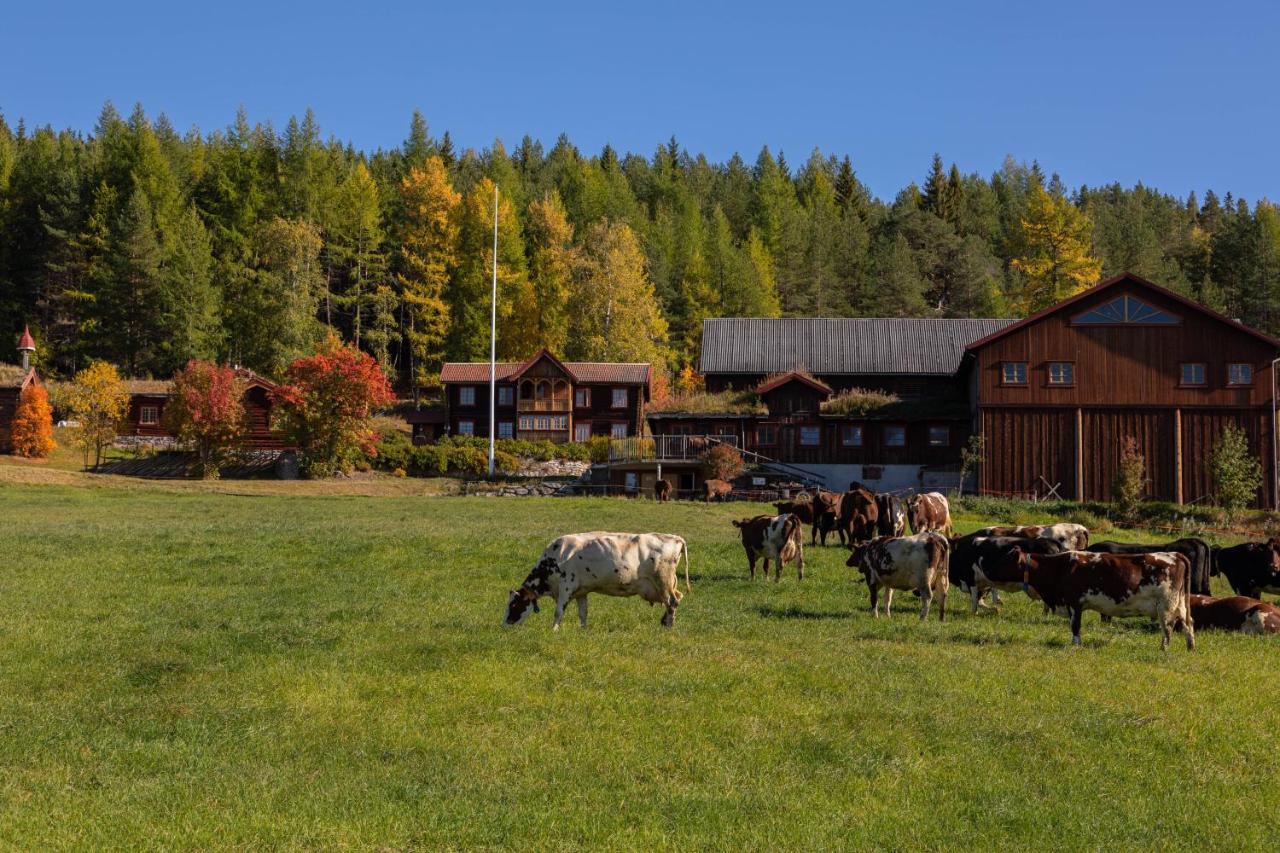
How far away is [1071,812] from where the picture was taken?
8.38 meters

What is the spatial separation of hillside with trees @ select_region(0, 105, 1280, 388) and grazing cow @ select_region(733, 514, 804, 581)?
197 feet

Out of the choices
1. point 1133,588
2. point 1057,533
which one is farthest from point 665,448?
point 1133,588

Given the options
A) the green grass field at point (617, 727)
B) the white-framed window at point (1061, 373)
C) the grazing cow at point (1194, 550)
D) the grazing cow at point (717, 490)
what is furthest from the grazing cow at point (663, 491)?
the green grass field at point (617, 727)

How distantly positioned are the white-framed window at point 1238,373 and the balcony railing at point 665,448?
2361 centimetres

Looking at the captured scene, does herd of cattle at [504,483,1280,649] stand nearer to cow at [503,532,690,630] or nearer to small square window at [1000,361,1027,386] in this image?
cow at [503,532,690,630]

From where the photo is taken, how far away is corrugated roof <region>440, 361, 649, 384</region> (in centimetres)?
7312

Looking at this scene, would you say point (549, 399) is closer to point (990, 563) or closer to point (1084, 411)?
point (1084, 411)

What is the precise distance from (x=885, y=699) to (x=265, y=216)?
99.2 meters

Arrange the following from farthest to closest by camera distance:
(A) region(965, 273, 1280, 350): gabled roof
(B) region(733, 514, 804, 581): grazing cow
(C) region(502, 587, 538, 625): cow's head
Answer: (A) region(965, 273, 1280, 350): gabled roof
(B) region(733, 514, 804, 581): grazing cow
(C) region(502, 587, 538, 625): cow's head

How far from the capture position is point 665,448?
187 feet

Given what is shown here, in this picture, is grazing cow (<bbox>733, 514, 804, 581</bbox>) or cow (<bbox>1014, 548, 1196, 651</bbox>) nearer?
cow (<bbox>1014, 548, 1196, 651</bbox>)

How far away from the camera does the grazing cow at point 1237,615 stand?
635 inches

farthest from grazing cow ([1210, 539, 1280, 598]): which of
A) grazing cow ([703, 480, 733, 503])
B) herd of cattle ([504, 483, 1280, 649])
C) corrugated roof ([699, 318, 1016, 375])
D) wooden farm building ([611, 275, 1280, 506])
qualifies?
corrugated roof ([699, 318, 1016, 375])

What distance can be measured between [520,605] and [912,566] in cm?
601
